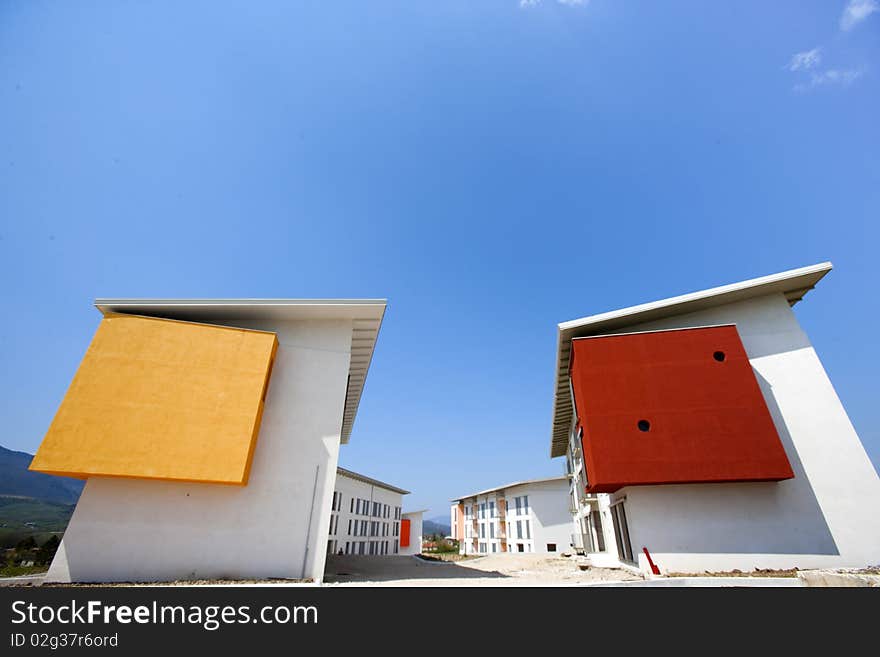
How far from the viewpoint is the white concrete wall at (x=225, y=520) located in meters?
12.5

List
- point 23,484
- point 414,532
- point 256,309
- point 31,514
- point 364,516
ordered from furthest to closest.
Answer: point 23,484
point 31,514
point 414,532
point 364,516
point 256,309

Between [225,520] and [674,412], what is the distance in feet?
54.7

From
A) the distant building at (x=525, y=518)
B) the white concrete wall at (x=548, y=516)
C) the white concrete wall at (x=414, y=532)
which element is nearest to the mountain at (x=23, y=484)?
the white concrete wall at (x=414, y=532)

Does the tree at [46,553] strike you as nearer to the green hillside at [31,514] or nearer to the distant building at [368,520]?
the distant building at [368,520]

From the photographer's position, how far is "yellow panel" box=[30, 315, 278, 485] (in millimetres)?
12594

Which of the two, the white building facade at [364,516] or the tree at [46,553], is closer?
the tree at [46,553]

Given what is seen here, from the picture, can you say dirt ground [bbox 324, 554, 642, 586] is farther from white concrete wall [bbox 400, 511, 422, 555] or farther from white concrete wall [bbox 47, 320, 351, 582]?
white concrete wall [bbox 400, 511, 422, 555]

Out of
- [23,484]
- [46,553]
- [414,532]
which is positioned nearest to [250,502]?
[46,553]

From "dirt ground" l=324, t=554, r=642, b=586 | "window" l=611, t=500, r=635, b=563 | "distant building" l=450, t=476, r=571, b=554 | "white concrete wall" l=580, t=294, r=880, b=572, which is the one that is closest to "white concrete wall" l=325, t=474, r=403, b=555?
"distant building" l=450, t=476, r=571, b=554

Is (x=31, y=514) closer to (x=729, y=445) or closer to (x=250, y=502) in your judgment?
(x=250, y=502)

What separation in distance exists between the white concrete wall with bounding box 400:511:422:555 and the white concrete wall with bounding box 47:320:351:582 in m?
45.8

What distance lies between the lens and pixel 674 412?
1491 cm
